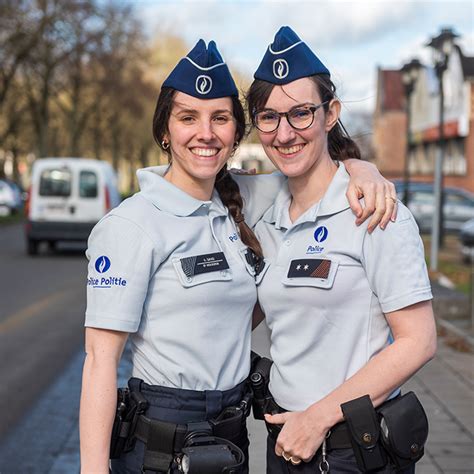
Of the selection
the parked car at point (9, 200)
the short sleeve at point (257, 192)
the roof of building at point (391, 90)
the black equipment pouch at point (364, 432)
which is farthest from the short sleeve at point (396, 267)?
the roof of building at point (391, 90)

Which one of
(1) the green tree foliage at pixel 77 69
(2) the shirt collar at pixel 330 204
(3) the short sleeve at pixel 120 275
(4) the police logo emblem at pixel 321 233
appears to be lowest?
(3) the short sleeve at pixel 120 275

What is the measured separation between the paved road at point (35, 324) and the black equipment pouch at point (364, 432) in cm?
409

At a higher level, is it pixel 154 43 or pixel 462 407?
pixel 154 43

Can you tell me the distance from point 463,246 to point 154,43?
4213 centimetres

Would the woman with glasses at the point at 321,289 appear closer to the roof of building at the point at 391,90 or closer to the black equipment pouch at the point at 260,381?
the black equipment pouch at the point at 260,381

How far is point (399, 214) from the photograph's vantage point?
2.60 meters

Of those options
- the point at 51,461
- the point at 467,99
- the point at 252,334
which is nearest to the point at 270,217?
the point at 252,334

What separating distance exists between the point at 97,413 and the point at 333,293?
74 cm

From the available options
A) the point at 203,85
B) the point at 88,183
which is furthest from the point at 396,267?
the point at 88,183

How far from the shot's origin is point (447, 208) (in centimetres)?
2583

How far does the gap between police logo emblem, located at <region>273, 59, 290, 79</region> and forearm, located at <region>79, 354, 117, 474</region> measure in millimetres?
978

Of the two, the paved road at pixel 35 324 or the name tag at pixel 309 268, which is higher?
the name tag at pixel 309 268

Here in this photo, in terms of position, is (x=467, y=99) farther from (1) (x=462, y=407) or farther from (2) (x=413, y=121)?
(1) (x=462, y=407)

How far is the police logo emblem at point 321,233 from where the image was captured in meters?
2.70
